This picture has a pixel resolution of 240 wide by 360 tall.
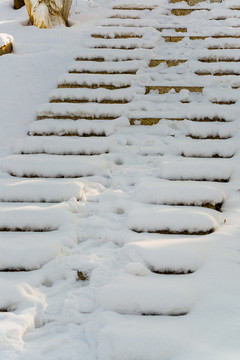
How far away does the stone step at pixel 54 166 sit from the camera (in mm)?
2004

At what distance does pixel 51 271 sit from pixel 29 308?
18cm

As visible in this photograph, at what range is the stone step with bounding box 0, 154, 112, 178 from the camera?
200 cm

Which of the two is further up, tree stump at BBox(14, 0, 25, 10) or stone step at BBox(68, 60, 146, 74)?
tree stump at BBox(14, 0, 25, 10)

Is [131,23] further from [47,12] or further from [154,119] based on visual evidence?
[154,119]

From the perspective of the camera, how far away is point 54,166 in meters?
2.02

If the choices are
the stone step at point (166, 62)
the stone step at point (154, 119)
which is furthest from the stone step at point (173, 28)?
the stone step at point (154, 119)

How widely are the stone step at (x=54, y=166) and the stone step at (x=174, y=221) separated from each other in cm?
46

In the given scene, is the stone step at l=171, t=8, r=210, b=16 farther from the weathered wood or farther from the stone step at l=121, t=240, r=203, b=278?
the stone step at l=121, t=240, r=203, b=278

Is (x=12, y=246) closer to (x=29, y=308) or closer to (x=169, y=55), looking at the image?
(x=29, y=308)

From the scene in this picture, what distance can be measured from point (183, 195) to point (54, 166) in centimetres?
64

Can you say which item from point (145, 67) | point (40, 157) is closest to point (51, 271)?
point (40, 157)

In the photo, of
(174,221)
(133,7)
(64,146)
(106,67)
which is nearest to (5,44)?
(106,67)

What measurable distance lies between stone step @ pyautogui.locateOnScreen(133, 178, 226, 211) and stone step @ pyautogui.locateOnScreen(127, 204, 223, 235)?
0.09m

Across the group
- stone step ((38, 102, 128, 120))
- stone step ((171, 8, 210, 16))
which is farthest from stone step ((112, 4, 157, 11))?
stone step ((38, 102, 128, 120))
